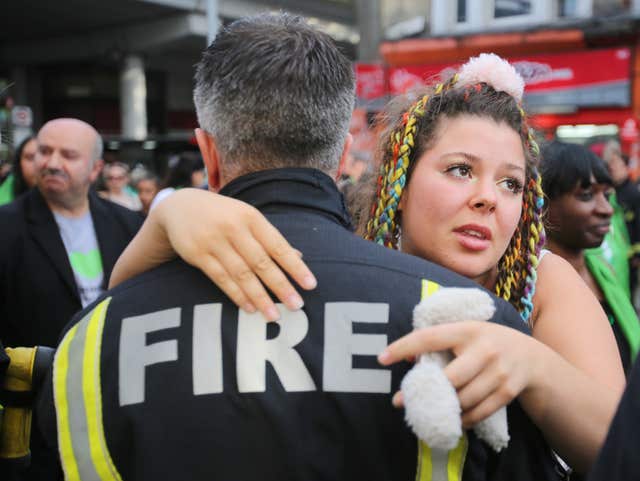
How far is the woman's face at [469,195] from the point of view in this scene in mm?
1496

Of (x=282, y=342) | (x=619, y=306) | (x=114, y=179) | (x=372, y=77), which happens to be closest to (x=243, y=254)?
(x=282, y=342)

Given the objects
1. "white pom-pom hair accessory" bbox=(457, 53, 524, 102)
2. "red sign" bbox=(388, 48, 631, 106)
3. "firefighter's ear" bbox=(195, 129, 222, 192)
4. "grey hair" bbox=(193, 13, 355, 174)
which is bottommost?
"firefighter's ear" bbox=(195, 129, 222, 192)

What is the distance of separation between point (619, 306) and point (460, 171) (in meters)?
1.47

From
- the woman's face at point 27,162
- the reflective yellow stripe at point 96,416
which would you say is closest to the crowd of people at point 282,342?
the reflective yellow stripe at point 96,416

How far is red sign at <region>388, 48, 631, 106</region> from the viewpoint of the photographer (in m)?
11.3

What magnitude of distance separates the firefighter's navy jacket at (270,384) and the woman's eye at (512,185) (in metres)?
0.44

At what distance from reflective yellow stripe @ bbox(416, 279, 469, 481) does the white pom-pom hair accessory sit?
884 millimetres

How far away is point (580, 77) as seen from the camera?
459 inches

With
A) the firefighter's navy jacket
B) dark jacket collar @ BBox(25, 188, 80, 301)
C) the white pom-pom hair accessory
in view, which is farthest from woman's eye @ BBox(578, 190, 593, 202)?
dark jacket collar @ BBox(25, 188, 80, 301)

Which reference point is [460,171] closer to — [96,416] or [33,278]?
[96,416]

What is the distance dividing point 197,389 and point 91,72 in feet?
64.2

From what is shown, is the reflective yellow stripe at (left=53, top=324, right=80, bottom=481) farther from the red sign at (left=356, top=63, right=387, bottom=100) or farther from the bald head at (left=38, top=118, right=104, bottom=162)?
the red sign at (left=356, top=63, right=387, bottom=100)

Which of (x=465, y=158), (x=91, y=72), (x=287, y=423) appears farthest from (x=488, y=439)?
(x=91, y=72)

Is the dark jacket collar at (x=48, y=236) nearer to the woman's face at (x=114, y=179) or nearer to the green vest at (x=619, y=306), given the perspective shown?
the green vest at (x=619, y=306)
